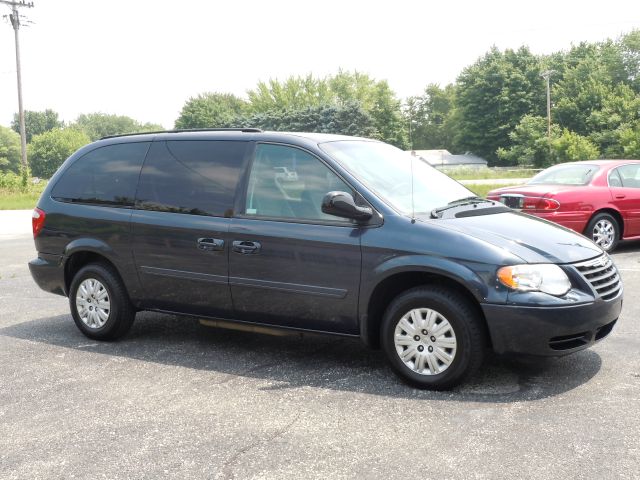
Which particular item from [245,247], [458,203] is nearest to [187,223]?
[245,247]

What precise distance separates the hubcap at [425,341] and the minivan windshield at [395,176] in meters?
0.76

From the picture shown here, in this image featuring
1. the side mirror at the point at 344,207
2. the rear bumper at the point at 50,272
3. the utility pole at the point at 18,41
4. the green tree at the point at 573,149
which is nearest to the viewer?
the side mirror at the point at 344,207

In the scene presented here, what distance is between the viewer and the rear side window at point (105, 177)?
601cm

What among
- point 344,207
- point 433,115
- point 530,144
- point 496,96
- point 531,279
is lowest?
point 531,279

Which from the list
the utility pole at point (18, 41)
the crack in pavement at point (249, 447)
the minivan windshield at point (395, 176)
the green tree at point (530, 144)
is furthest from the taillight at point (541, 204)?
the green tree at point (530, 144)

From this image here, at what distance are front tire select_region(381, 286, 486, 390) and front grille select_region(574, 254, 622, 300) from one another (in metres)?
0.79

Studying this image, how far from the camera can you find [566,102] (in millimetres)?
75812

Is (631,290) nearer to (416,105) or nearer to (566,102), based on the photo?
(566,102)

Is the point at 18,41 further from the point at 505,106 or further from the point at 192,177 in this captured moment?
A: the point at 505,106

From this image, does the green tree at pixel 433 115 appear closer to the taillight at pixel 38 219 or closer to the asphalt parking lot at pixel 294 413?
the taillight at pixel 38 219

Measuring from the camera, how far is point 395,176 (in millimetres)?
5371

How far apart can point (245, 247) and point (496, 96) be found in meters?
82.8

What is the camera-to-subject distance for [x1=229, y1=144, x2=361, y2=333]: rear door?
4.85 m

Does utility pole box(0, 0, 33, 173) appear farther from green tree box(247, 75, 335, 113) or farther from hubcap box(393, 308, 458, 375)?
green tree box(247, 75, 335, 113)
